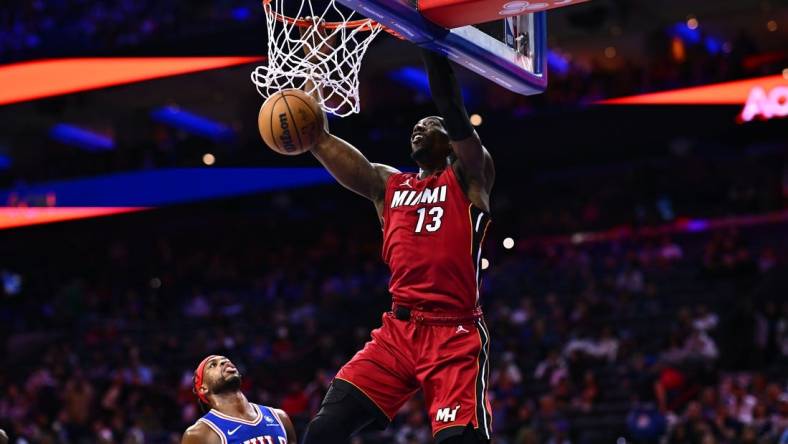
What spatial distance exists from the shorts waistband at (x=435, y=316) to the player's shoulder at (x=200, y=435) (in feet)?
4.00

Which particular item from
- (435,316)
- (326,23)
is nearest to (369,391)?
(435,316)

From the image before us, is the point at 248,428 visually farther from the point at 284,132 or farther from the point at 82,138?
the point at 82,138

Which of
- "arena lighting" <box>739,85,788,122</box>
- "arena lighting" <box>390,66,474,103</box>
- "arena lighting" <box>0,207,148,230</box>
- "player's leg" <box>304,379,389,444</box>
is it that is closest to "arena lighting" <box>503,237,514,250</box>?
"arena lighting" <box>390,66,474,103</box>

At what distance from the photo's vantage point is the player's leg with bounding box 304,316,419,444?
200 inches

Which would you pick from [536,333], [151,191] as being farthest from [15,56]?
[536,333]

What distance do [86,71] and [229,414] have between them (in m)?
14.0

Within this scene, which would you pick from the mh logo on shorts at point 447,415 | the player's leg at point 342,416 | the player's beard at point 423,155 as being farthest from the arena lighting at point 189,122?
the mh logo on shorts at point 447,415

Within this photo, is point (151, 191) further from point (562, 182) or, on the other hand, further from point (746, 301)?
point (746, 301)

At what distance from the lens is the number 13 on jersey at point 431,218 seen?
5.23 meters

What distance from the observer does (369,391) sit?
5133 millimetres

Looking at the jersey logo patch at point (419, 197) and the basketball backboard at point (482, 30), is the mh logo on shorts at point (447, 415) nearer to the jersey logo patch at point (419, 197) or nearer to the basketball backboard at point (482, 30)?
the jersey logo patch at point (419, 197)

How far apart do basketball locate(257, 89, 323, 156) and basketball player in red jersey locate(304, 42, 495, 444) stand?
51cm

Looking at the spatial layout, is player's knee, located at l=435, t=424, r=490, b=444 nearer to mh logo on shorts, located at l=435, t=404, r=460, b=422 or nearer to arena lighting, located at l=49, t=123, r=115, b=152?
mh logo on shorts, located at l=435, t=404, r=460, b=422

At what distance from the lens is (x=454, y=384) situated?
5.02 m
